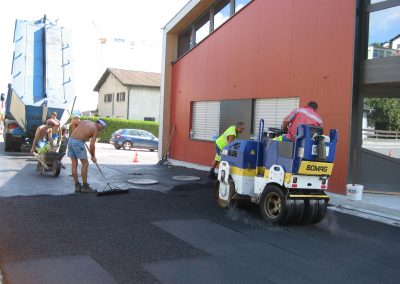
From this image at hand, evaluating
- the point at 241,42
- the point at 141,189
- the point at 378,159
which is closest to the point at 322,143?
the point at 378,159

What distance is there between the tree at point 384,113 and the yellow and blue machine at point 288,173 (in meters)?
3.58

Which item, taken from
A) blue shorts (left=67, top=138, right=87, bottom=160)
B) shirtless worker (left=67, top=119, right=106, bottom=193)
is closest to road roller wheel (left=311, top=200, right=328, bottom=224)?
shirtless worker (left=67, top=119, right=106, bottom=193)

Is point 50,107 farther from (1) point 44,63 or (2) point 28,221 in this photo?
(2) point 28,221

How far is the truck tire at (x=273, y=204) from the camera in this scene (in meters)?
6.94

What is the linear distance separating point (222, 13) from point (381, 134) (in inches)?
286

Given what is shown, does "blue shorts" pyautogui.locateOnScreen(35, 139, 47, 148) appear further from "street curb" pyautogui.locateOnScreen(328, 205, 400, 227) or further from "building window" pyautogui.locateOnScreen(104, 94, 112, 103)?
"building window" pyautogui.locateOnScreen(104, 94, 112, 103)

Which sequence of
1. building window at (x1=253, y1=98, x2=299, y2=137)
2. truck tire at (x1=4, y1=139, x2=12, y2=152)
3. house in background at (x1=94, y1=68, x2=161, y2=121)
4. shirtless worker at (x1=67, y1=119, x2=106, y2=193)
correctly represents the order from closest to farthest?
shirtless worker at (x1=67, y1=119, x2=106, y2=193) → building window at (x1=253, y1=98, x2=299, y2=137) → truck tire at (x1=4, y1=139, x2=12, y2=152) → house in background at (x1=94, y1=68, x2=161, y2=121)

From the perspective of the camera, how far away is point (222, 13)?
1505cm

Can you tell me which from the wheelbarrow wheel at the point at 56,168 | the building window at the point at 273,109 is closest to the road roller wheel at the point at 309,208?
the building window at the point at 273,109

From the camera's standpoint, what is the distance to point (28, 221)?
256 inches

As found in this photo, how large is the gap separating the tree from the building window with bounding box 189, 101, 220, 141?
537 centimetres

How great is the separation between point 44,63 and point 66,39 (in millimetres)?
1479

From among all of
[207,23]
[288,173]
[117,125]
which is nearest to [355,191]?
[288,173]

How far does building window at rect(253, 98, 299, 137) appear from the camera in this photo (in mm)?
11234
